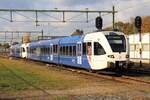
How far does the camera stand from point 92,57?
3002 cm

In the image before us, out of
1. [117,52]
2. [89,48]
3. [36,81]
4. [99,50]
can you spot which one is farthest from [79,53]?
[36,81]

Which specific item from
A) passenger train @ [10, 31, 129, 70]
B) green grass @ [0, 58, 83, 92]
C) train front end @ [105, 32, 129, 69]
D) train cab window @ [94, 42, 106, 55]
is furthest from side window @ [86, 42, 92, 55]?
green grass @ [0, 58, 83, 92]

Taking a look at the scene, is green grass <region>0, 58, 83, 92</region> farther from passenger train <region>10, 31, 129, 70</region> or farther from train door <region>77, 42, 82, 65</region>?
train door <region>77, 42, 82, 65</region>

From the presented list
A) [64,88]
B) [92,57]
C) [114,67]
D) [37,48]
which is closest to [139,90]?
[64,88]

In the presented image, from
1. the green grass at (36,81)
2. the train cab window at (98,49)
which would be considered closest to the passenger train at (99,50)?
the train cab window at (98,49)

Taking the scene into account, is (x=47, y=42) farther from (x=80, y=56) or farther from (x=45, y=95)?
(x=45, y=95)

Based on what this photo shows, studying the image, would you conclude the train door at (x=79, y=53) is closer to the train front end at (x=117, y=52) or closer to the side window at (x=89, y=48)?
the side window at (x=89, y=48)

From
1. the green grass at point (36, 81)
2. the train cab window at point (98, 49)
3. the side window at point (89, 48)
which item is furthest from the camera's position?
the side window at point (89, 48)

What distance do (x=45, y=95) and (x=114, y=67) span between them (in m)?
11.4

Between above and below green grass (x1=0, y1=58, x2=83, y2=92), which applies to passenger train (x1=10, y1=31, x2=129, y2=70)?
above

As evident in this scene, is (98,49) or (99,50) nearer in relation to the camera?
(99,50)

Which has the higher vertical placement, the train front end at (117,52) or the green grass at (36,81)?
the train front end at (117,52)

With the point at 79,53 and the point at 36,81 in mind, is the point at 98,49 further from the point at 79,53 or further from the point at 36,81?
the point at 36,81

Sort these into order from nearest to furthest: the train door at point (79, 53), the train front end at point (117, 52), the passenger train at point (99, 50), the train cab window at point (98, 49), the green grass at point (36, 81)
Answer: the green grass at point (36, 81), the train front end at point (117, 52), the passenger train at point (99, 50), the train cab window at point (98, 49), the train door at point (79, 53)
